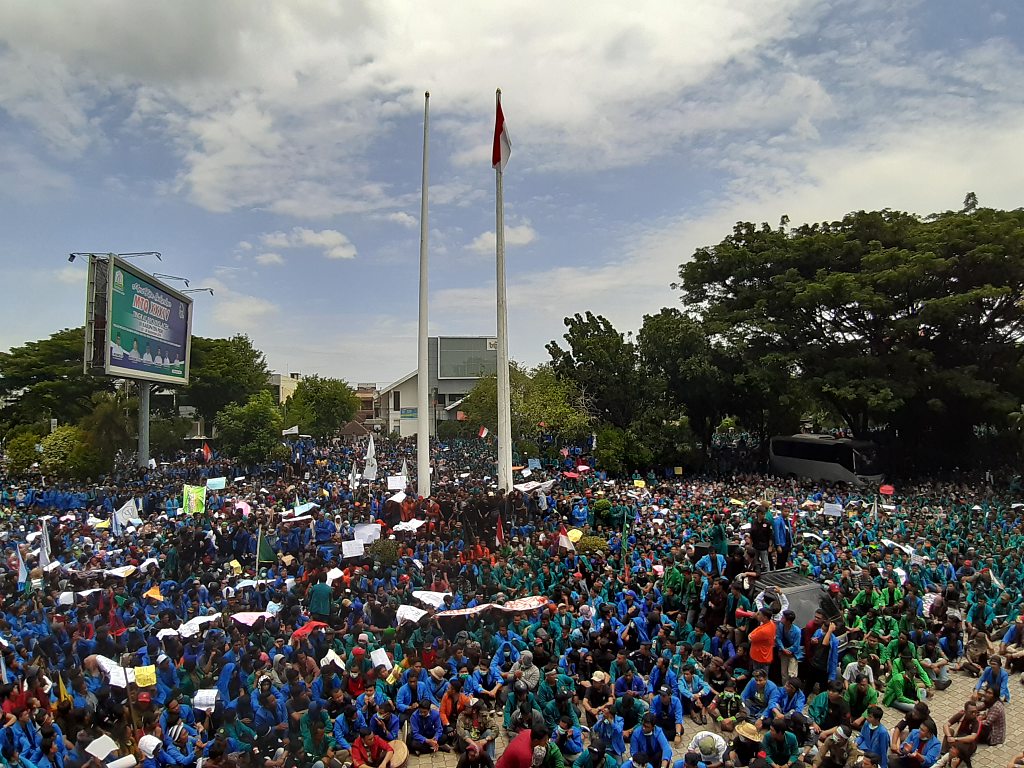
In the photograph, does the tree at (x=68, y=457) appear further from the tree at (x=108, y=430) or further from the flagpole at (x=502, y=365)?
the flagpole at (x=502, y=365)

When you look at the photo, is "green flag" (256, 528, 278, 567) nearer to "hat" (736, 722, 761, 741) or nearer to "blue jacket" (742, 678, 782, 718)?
"blue jacket" (742, 678, 782, 718)

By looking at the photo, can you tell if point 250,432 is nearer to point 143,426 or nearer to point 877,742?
point 143,426

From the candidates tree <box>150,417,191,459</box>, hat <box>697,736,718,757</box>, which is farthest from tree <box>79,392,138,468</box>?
hat <box>697,736,718,757</box>

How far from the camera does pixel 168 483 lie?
24.8 m

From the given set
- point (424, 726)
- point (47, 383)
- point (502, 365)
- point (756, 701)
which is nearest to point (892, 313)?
point (502, 365)

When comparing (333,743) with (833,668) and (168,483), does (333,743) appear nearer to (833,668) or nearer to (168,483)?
(833,668)

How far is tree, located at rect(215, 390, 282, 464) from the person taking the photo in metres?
31.7

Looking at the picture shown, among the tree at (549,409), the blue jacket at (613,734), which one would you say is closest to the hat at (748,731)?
the blue jacket at (613,734)

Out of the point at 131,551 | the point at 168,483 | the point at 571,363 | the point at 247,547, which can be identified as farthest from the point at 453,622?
the point at 571,363

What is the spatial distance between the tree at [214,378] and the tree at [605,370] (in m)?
25.3

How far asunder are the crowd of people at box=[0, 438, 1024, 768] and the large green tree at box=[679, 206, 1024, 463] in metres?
11.2

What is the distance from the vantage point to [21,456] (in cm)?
2775

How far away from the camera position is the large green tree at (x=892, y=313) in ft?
85.3

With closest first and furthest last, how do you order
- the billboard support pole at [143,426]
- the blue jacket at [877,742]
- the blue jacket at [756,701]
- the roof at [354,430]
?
the blue jacket at [877,742]
the blue jacket at [756,701]
the billboard support pole at [143,426]
the roof at [354,430]
